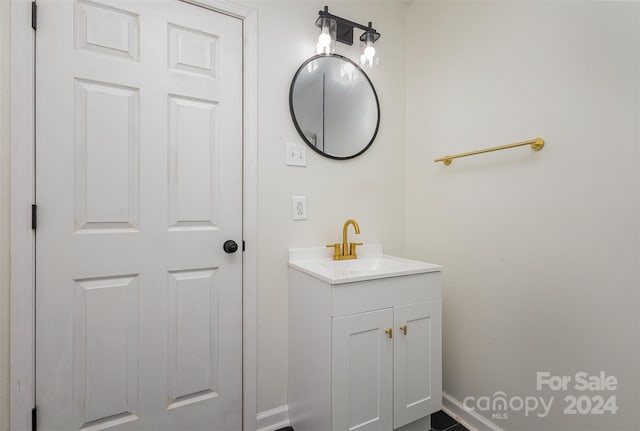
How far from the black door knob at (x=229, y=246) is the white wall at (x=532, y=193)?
3.69 ft

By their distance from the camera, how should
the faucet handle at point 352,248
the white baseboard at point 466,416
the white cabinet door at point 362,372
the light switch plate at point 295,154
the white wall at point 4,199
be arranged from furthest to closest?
the faucet handle at point 352,248, the light switch plate at point 295,154, the white baseboard at point 466,416, the white cabinet door at point 362,372, the white wall at point 4,199

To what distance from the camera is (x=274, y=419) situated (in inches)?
60.2

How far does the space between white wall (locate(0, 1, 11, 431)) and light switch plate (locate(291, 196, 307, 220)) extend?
3.60ft

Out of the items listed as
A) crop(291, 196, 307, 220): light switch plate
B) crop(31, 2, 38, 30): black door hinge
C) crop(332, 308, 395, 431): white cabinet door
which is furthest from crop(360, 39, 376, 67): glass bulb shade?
crop(31, 2, 38, 30): black door hinge

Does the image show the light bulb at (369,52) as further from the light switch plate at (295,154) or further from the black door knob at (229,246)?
the black door knob at (229,246)

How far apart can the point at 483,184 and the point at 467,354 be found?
2.92ft

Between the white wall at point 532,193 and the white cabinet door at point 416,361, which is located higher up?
the white wall at point 532,193

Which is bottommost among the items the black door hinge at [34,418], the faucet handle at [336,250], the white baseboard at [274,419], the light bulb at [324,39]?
the white baseboard at [274,419]

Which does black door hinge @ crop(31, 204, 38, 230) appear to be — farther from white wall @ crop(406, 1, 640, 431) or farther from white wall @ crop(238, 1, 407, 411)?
white wall @ crop(406, 1, 640, 431)

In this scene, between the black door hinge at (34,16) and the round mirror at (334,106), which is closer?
the black door hinge at (34,16)

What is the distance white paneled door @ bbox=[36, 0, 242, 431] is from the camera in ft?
3.73

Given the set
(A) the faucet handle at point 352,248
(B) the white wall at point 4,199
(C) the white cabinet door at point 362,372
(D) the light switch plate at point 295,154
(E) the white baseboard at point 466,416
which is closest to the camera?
(B) the white wall at point 4,199

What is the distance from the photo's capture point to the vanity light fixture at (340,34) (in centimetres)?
148

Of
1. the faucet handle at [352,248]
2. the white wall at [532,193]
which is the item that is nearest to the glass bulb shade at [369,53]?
the white wall at [532,193]
